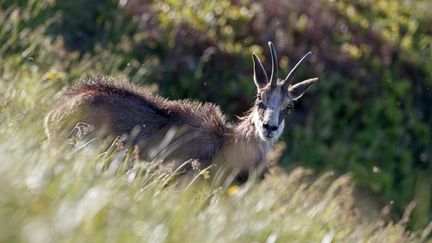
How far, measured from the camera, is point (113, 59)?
14.7 metres

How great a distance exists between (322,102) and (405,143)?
133 centimetres

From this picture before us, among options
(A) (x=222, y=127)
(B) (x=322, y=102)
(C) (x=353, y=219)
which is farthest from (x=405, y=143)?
(C) (x=353, y=219)

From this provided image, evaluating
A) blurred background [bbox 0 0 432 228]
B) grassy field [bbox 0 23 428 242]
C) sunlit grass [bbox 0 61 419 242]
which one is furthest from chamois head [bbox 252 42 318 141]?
blurred background [bbox 0 0 432 228]

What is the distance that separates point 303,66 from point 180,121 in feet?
18.9

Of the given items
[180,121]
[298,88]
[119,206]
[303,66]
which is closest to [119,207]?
[119,206]

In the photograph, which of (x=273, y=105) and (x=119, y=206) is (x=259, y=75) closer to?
(x=273, y=105)

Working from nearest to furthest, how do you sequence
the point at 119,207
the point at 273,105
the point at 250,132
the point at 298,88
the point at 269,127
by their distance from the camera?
the point at 119,207, the point at 269,127, the point at 273,105, the point at 250,132, the point at 298,88

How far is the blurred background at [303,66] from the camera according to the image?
15.4m

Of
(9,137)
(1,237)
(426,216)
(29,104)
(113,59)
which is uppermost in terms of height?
(1,237)

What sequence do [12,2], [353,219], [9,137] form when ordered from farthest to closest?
[12,2] → [353,219] → [9,137]

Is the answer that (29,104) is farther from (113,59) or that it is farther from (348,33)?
(348,33)

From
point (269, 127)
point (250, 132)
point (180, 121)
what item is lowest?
point (250, 132)

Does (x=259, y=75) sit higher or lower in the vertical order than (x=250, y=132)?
higher

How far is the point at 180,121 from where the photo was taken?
1092cm
